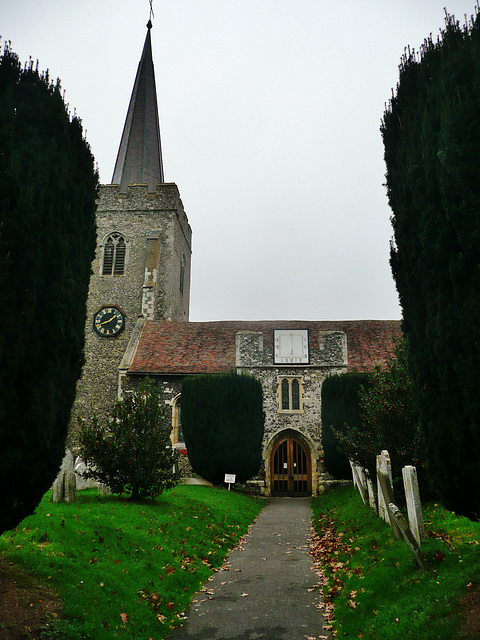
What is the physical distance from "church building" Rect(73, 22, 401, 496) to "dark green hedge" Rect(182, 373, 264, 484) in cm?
167

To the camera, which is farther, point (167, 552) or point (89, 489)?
point (89, 489)

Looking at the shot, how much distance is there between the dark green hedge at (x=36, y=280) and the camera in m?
4.97

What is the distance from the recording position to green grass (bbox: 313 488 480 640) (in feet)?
15.1

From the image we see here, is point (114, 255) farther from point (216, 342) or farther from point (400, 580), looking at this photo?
point (400, 580)

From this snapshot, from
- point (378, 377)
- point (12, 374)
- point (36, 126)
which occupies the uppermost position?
point (36, 126)

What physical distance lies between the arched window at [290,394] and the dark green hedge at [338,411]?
1.73 meters

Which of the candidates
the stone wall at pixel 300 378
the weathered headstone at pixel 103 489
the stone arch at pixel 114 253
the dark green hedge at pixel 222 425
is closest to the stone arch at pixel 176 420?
the dark green hedge at pixel 222 425

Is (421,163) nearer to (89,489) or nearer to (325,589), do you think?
(325,589)

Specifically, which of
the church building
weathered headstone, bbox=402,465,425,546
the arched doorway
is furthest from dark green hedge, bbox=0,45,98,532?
the arched doorway

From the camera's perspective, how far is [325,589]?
666 centimetres

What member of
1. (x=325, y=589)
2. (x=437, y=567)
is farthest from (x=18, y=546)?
(x=437, y=567)

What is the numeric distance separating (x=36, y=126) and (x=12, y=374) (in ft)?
9.78

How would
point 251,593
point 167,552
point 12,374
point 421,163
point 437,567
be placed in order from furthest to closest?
point 167,552 < point 251,593 < point 421,163 < point 437,567 < point 12,374

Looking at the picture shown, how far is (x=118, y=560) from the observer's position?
22.3 feet
